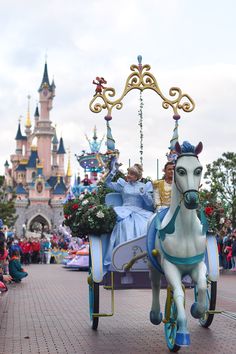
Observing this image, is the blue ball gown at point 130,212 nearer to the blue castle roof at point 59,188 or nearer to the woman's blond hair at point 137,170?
the woman's blond hair at point 137,170

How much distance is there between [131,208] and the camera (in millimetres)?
10406

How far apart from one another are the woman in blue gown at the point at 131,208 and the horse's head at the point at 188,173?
2.34 meters

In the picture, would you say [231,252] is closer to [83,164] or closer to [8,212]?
[83,164]

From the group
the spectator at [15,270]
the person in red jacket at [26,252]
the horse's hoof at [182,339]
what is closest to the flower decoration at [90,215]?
the horse's hoof at [182,339]

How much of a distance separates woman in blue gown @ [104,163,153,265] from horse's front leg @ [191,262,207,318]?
2.05 meters

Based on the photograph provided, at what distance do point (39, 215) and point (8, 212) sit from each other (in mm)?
66259

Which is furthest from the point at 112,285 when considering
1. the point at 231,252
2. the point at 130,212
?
the point at 231,252

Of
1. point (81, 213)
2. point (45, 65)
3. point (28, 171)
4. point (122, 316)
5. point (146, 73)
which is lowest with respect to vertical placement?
point (122, 316)

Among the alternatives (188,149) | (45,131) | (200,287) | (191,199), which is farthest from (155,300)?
(45,131)

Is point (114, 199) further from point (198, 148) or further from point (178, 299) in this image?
point (178, 299)

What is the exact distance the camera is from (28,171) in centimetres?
13962

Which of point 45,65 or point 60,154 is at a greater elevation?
point 45,65

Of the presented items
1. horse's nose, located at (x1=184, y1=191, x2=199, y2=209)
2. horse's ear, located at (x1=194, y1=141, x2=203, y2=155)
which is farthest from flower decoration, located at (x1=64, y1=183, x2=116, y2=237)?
horse's nose, located at (x1=184, y1=191, x2=199, y2=209)

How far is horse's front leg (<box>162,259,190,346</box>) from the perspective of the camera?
7.29 metres
